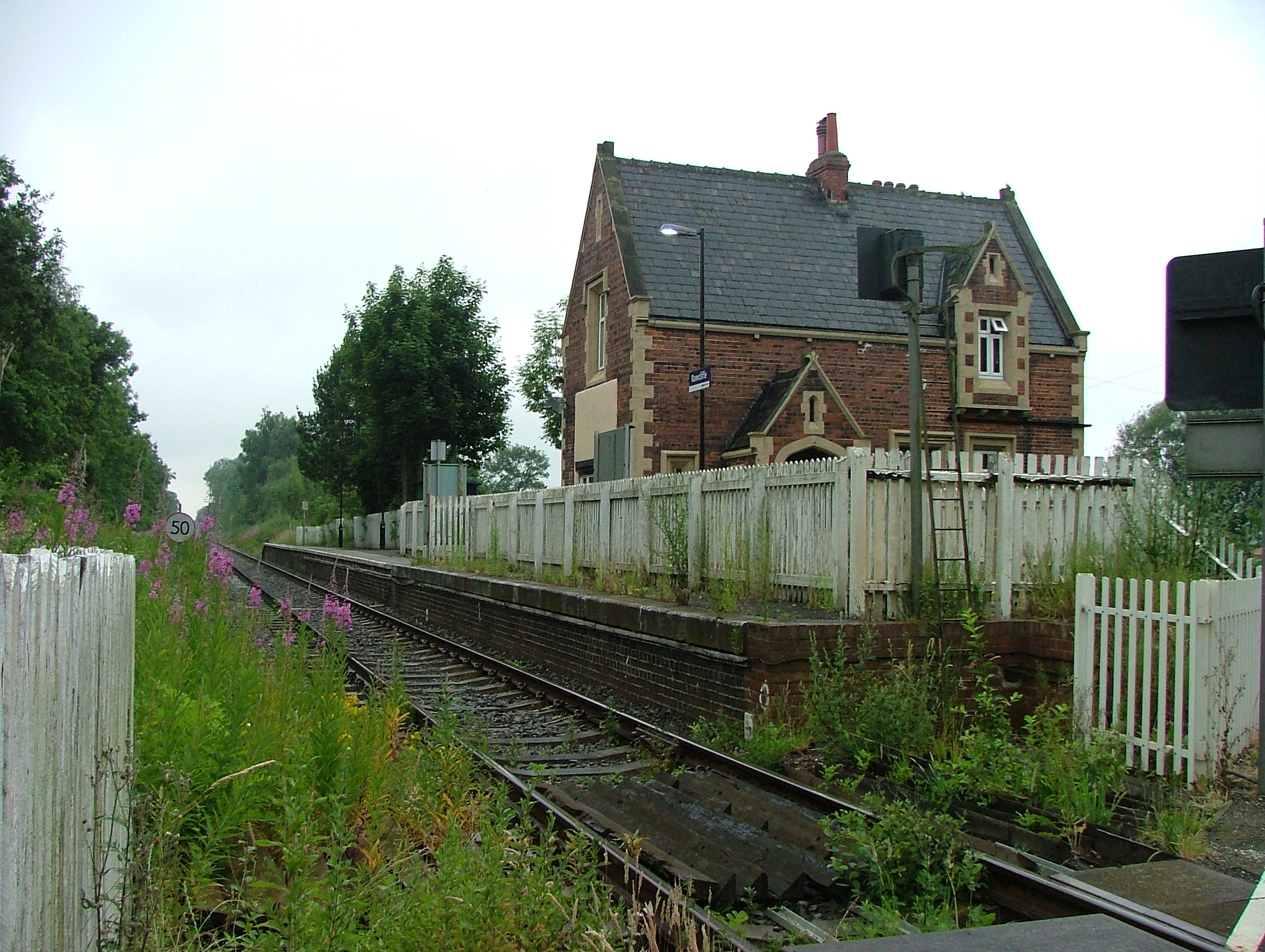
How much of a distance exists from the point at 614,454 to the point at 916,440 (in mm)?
12878

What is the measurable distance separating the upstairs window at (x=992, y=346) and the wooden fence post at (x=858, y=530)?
1819cm

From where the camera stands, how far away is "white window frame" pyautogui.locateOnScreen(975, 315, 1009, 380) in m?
26.4

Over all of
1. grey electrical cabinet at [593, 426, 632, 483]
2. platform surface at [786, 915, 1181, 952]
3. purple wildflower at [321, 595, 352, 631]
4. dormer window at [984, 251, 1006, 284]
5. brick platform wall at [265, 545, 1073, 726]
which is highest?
dormer window at [984, 251, 1006, 284]

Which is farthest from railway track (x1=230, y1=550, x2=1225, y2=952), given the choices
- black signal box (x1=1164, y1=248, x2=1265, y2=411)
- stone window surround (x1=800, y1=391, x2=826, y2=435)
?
stone window surround (x1=800, y1=391, x2=826, y2=435)

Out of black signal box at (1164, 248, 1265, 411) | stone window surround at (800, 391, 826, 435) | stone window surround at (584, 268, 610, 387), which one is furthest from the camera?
stone window surround at (584, 268, 610, 387)

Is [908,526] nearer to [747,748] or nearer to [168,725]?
[747,748]

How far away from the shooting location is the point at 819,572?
33.1 feet

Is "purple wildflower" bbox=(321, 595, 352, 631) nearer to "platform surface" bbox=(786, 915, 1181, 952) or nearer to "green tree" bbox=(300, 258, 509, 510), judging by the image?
"platform surface" bbox=(786, 915, 1181, 952)

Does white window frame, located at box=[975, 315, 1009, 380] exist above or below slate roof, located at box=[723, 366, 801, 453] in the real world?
above

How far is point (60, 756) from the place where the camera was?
3182mm

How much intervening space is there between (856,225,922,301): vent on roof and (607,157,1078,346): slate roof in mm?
15225

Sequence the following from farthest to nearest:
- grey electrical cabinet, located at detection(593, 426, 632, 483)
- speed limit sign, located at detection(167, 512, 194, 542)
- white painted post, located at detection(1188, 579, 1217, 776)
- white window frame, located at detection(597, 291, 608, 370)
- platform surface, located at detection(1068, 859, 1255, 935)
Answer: white window frame, located at detection(597, 291, 608, 370), grey electrical cabinet, located at detection(593, 426, 632, 483), speed limit sign, located at detection(167, 512, 194, 542), white painted post, located at detection(1188, 579, 1217, 776), platform surface, located at detection(1068, 859, 1255, 935)

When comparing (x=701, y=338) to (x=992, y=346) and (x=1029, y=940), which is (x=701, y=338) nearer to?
(x=992, y=346)

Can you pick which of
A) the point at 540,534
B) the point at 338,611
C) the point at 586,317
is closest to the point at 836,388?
the point at 586,317
